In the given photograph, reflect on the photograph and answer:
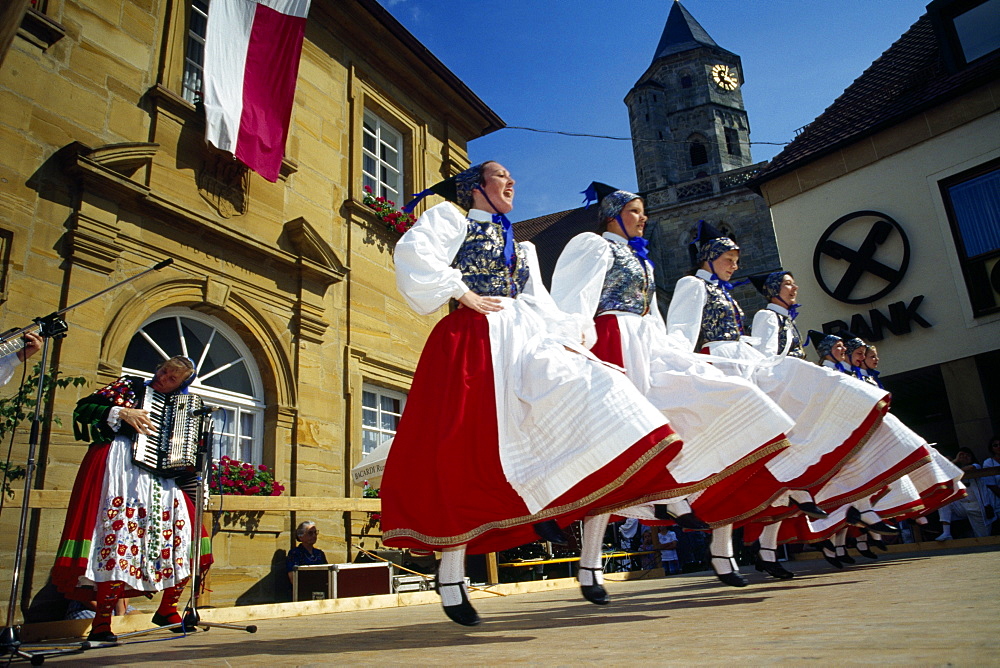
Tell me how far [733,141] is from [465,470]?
54426mm

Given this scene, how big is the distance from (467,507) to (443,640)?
0.58m

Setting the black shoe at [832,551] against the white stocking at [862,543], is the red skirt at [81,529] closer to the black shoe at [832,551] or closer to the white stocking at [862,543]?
the black shoe at [832,551]

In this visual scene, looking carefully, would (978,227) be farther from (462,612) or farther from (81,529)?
(81,529)

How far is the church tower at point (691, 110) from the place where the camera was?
167ft

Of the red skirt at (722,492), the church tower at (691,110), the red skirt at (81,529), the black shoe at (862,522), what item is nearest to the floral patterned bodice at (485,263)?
the red skirt at (722,492)

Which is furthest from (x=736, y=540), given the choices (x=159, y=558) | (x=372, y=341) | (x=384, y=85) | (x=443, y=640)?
(x=443, y=640)

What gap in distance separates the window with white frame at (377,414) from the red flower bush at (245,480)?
2.05 m

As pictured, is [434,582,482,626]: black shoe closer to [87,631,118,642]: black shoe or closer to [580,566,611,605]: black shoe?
[580,566,611,605]: black shoe

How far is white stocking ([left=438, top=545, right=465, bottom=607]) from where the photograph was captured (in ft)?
10.7

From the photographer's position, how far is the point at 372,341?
10.8 metres

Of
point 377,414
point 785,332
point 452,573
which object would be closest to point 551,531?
point 452,573

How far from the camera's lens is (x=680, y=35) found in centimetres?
5588

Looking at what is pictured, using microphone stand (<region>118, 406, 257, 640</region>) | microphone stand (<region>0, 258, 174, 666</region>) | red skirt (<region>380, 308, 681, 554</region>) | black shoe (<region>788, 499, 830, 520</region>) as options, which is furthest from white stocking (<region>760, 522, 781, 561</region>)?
microphone stand (<region>0, 258, 174, 666</region>)

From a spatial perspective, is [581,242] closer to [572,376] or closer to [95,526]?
[572,376]
